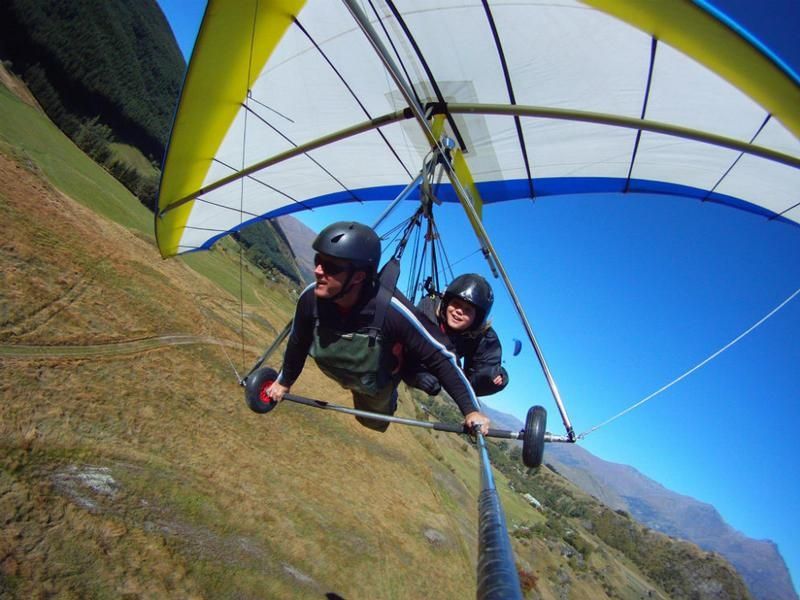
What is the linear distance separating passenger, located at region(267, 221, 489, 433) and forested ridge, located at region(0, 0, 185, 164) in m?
37.7

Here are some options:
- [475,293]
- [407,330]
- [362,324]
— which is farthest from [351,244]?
[475,293]

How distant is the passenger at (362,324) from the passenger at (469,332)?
11.6 inches

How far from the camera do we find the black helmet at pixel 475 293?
3.66 meters

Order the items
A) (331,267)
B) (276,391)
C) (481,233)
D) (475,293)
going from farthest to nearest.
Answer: (481,233)
(276,391)
(475,293)
(331,267)

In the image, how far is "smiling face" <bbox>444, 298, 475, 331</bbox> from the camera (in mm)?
3736

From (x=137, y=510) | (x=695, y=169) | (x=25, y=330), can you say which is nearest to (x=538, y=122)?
(x=695, y=169)

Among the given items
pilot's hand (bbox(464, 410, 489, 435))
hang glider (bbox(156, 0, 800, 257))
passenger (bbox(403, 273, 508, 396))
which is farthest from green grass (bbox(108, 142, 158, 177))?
pilot's hand (bbox(464, 410, 489, 435))

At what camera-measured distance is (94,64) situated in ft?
160

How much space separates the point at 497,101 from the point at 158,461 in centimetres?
595

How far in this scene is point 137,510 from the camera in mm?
4594

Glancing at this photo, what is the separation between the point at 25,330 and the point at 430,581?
775 centimetres

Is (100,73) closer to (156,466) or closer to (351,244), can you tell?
(156,466)

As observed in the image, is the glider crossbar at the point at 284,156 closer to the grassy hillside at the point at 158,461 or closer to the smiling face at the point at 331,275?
the smiling face at the point at 331,275

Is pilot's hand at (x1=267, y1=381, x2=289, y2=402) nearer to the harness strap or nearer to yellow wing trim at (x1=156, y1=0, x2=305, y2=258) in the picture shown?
the harness strap
